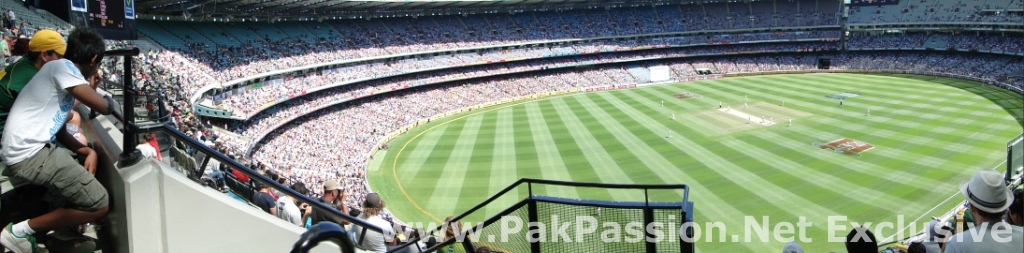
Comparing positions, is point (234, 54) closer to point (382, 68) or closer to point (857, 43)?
point (382, 68)

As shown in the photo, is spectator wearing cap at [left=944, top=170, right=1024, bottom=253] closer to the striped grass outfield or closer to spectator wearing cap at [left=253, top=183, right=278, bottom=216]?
spectator wearing cap at [left=253, top=183, right=278, bottom=216]

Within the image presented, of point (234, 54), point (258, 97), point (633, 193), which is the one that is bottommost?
point (633, 193)

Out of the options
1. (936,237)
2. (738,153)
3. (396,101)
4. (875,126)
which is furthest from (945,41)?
(936,237)

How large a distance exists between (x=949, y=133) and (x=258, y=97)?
41557 mm

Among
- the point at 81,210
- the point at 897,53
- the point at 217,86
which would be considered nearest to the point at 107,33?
the point at 217,86

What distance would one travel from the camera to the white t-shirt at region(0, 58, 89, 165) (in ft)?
15.1

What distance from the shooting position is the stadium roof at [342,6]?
3816cm

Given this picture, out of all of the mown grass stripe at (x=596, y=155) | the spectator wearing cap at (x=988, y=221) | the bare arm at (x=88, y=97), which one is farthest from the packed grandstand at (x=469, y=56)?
the spectator wearing cap at (x=988, y=221)

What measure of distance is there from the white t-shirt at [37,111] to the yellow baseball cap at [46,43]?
0.30 meters

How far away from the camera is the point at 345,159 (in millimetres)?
34750

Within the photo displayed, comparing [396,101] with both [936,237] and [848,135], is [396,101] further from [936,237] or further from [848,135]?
[936,237]

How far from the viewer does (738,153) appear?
3294cm

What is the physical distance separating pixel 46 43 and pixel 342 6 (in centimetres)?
4761

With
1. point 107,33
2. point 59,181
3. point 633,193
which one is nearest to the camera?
point 59,181
